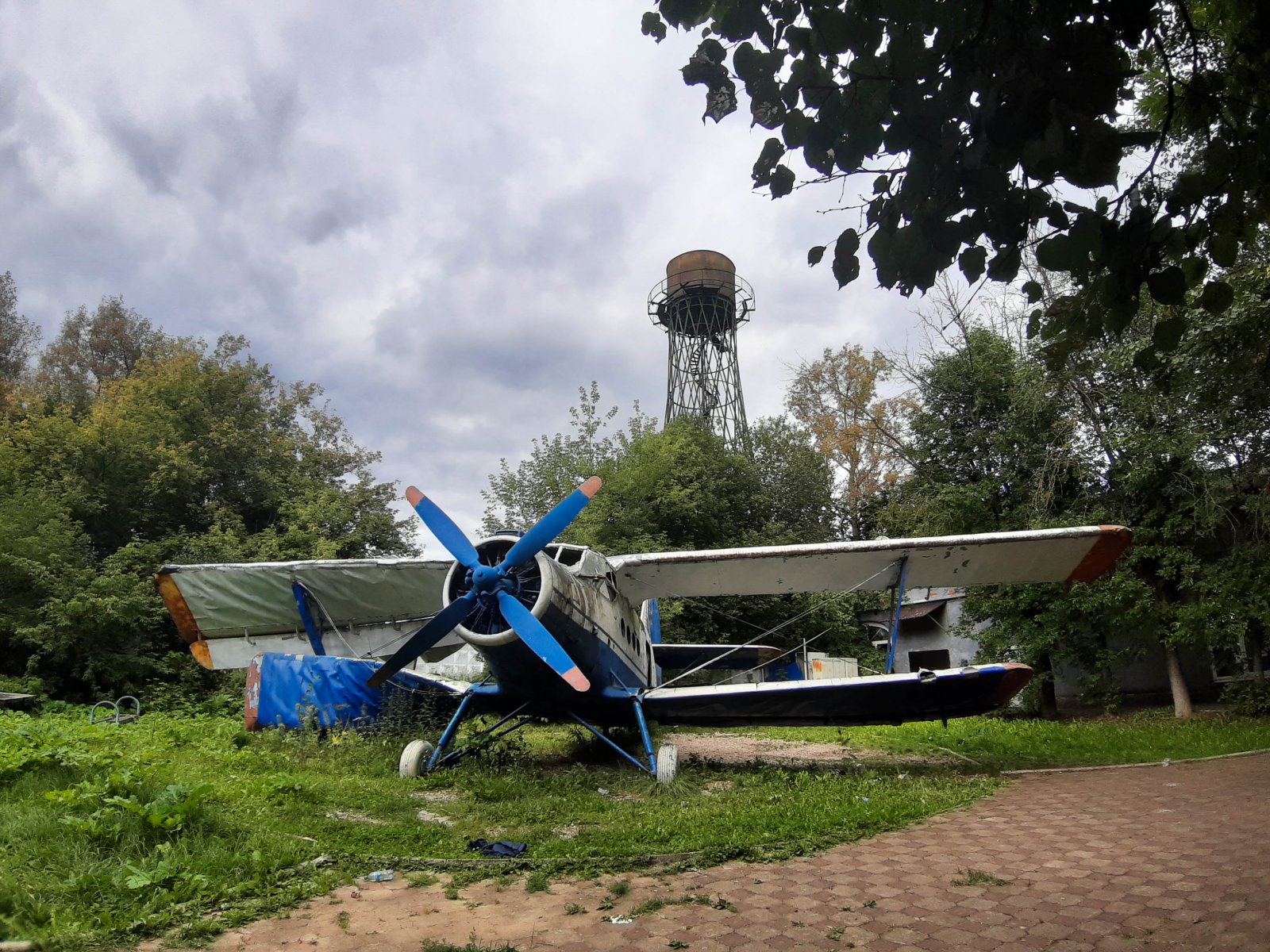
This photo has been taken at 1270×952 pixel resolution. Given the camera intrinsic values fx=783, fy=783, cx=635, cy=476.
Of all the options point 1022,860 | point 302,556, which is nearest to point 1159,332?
point 1022,860

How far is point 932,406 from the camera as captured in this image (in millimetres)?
18781

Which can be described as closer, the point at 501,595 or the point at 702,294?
the point at 501,595

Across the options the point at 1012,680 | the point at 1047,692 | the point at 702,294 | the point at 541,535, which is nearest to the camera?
the point at 541,535

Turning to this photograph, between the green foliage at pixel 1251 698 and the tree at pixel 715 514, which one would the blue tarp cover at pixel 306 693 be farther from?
the green foliage at pixel 1251 698

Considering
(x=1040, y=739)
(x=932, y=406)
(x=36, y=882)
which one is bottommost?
(x=1040, y=739)

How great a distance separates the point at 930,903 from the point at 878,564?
22.2ft

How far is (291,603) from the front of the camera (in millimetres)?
10984

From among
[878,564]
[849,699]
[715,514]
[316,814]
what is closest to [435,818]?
[316,814]

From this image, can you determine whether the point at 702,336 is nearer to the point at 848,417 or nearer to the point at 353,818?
the point at 848,417

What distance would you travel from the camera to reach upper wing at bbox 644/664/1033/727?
8.81 m

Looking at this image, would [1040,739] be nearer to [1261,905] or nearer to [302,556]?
[1261,905]

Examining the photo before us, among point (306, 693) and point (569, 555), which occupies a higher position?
point (569, 555)

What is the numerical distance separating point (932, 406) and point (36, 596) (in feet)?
71.7

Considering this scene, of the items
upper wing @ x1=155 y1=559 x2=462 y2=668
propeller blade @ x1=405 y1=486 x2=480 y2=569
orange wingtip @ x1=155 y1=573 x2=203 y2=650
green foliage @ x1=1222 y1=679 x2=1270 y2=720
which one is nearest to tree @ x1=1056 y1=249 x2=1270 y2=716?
green foliage @ x1=1222 y1=679 x2=1270 y2=720
